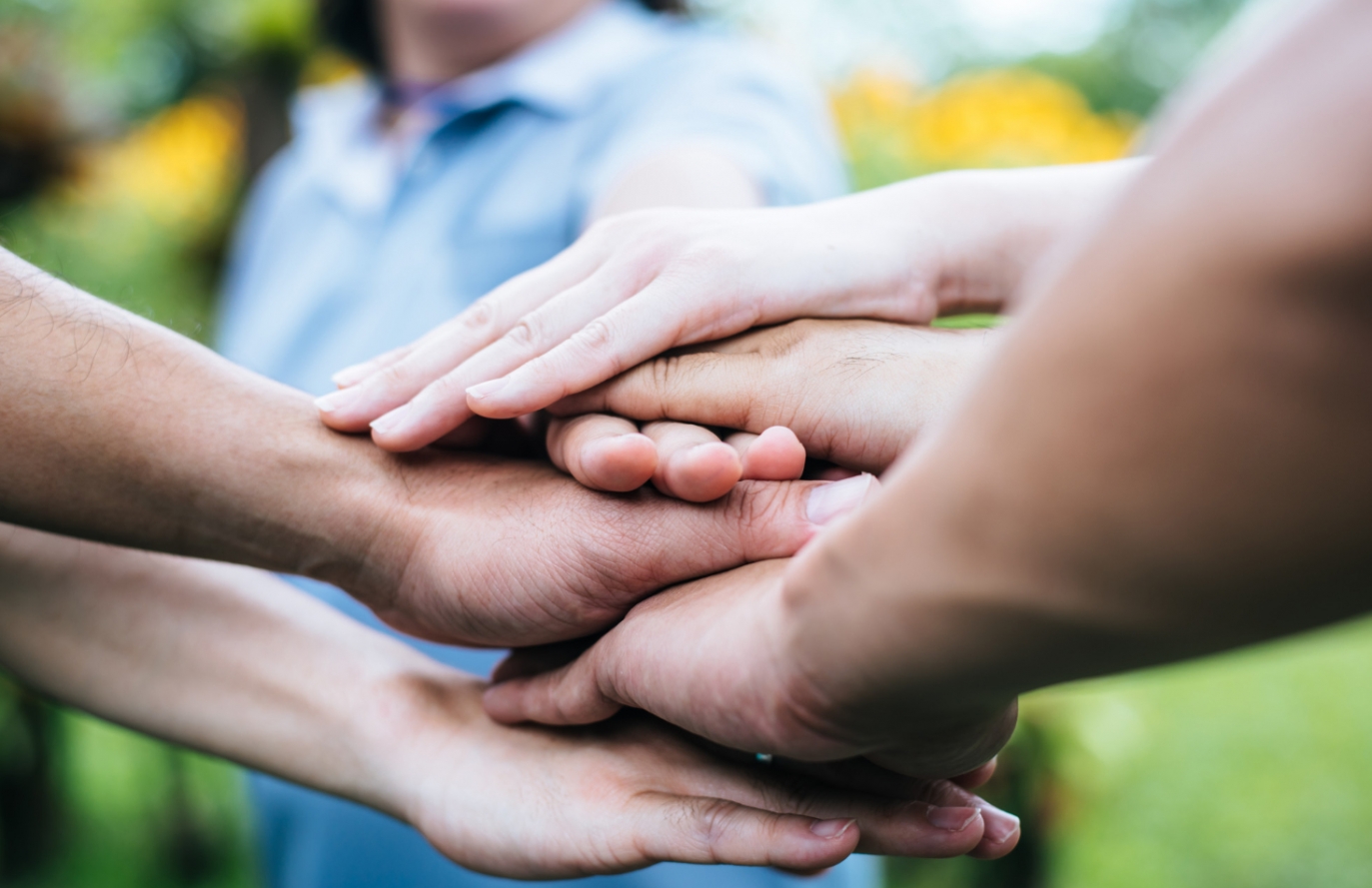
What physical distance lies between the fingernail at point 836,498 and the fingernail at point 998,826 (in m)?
Answer: 0.28

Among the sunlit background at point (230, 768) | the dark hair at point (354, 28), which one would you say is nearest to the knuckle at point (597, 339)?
the sunlit background at point (230, 768)

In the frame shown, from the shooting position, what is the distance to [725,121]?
121 centimetres

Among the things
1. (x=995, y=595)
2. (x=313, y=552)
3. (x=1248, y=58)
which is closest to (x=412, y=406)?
(x=313, y=552)

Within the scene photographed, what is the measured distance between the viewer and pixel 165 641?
98cm

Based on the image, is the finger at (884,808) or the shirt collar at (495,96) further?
the shirt collar at (495,96)

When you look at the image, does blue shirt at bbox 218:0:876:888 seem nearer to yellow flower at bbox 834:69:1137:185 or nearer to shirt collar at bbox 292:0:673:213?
shirt collar at bbox 292:0:673:213

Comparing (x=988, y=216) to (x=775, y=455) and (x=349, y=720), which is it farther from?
(x=349, y=720)

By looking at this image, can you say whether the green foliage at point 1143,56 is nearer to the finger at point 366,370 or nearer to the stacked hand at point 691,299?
the stacked hand at point 691,299

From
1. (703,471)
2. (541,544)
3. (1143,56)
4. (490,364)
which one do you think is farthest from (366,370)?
(1143,56)

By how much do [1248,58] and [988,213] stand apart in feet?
1.77

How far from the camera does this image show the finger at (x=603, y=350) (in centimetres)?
77

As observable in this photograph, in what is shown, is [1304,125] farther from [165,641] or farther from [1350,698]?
[1350,698]

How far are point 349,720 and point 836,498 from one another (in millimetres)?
566

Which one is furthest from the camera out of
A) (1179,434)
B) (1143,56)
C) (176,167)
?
(1143,56)
